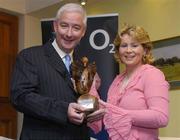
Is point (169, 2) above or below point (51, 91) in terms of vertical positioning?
above

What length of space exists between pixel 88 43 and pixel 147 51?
3.58 ft

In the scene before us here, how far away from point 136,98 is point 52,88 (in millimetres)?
387

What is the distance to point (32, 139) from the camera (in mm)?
1440

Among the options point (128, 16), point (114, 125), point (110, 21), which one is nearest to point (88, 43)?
point (110, 21)

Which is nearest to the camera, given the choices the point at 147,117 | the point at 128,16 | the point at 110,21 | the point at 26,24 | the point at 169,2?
the point at 147,117

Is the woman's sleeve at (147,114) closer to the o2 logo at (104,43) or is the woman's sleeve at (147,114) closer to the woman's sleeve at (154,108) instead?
the woman's sleeve at (154,108)

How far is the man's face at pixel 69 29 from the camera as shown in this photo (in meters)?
1.52

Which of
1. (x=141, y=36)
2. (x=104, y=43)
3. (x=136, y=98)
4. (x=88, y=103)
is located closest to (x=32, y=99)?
(x=88, y=103)

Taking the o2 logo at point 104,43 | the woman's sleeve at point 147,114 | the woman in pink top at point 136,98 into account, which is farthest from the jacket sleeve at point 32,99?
the o2 logo at point 104,43

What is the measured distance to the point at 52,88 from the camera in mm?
1476

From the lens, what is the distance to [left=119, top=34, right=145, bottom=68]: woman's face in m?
1.75

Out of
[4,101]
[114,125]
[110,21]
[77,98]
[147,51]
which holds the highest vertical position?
[110,21]

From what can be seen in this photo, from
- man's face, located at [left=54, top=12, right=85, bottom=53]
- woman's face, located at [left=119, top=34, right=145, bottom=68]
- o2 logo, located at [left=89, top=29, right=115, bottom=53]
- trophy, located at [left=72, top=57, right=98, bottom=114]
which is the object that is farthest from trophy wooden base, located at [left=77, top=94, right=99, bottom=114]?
o2 logo, located at [left=89, top=29, right=115, bottom=53]

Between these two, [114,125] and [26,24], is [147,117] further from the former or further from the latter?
[26,24]
